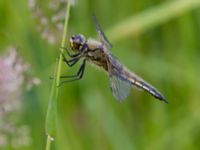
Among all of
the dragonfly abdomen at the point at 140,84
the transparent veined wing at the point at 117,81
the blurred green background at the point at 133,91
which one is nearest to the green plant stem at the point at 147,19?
the blurred green background at the point at 133,91

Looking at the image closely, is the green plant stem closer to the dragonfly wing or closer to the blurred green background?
the blurred green background

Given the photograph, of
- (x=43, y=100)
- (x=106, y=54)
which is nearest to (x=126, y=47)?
(x=43, y=100)

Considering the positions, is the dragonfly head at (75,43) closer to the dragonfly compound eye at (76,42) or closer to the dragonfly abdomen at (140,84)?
the dragonfly compound eye at (76,42)

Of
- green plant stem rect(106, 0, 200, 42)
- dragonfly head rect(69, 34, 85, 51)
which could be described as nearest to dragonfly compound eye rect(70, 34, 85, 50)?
dragonfly head rect(69, 34, 85, 51)

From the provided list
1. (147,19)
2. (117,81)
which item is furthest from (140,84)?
(147,19)

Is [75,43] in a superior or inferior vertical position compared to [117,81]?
superior

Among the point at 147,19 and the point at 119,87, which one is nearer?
the point at 119,87

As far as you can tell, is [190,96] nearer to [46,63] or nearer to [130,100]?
[130,100]

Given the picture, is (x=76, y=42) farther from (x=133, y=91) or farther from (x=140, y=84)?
(x=133, y=91)
